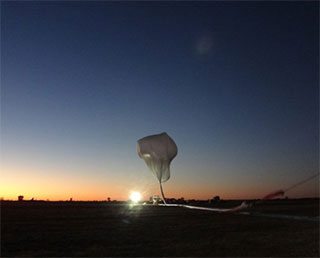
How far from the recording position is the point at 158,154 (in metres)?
58.2

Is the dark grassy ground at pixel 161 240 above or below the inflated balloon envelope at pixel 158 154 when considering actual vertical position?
below

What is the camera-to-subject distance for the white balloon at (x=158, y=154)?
192 ft

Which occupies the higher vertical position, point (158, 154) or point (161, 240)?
point (158, 154)

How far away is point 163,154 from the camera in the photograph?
58531 mm

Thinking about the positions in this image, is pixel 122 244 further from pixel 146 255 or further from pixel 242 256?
pixel 242 256

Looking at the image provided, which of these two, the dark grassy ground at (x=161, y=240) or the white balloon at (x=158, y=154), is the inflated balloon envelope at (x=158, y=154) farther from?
the dark grassy ground at (x=161, y=240)

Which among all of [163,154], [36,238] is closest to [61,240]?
[36,238]

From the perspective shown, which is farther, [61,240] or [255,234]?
[255,234]

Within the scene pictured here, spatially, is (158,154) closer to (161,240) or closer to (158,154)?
(158,154)

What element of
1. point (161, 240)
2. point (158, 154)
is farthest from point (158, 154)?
point (161, 240)

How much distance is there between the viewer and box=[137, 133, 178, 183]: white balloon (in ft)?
192

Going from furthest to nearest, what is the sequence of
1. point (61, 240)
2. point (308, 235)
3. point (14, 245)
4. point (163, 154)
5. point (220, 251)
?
point (163, 154) < point (308, 235) < point (61, 240) < point (14, 245) < point (220, 251)

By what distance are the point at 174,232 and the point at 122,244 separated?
17.3ft

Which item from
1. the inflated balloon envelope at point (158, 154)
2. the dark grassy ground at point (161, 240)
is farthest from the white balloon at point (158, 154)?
the dark grassy ground at point (161, 240)
